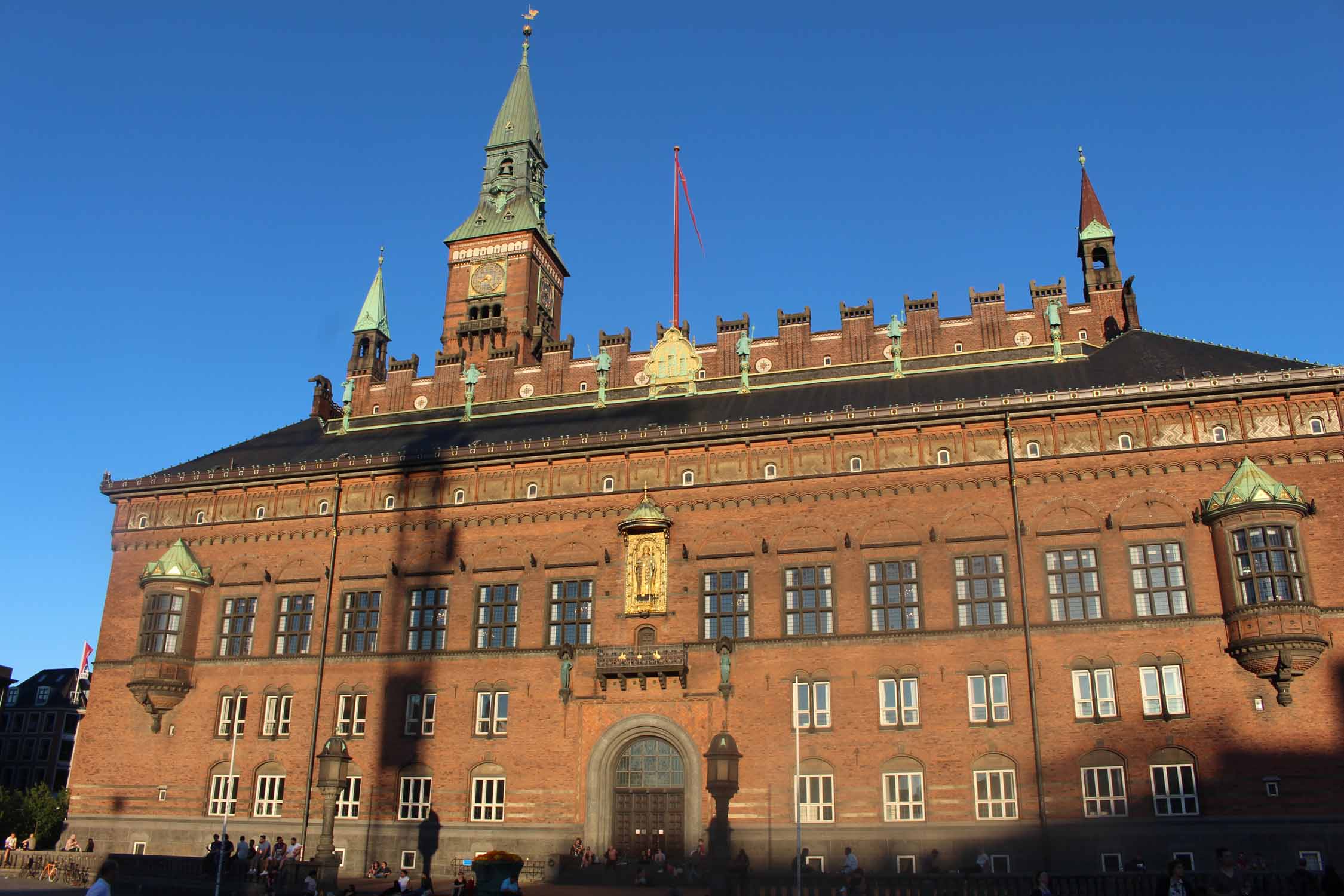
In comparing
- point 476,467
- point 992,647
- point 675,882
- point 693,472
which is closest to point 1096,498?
point 992,647

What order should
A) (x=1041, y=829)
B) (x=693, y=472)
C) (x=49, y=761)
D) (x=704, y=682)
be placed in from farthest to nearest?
(x=49, y=761), (x=693, y=472), (x=704, y=682), (x=1041, y=829)

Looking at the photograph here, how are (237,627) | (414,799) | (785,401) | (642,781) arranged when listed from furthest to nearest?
(237,627) < (785,401) < (414,799) < (642,781)

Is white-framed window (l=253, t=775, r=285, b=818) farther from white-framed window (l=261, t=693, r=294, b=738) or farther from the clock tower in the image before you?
the clock tower

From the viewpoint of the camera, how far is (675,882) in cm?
3709

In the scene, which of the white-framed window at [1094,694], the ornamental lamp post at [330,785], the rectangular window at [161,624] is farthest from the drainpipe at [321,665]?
the white-framed window at [1094,694]

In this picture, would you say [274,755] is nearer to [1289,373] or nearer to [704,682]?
[704,682]

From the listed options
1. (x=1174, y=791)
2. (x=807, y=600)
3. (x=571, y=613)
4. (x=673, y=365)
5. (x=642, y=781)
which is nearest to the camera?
(x=1174, y=791)

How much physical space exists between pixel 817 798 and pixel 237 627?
27492 millimetres

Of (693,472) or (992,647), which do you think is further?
(693,472)

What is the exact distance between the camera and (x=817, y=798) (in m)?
39.6

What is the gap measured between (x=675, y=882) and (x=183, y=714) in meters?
24.8

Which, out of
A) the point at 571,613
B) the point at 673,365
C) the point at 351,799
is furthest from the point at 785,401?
the point at 351,799

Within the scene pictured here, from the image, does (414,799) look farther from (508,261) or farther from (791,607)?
(508,261)

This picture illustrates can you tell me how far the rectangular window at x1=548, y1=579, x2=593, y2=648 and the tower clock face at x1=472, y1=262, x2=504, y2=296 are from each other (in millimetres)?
25557
